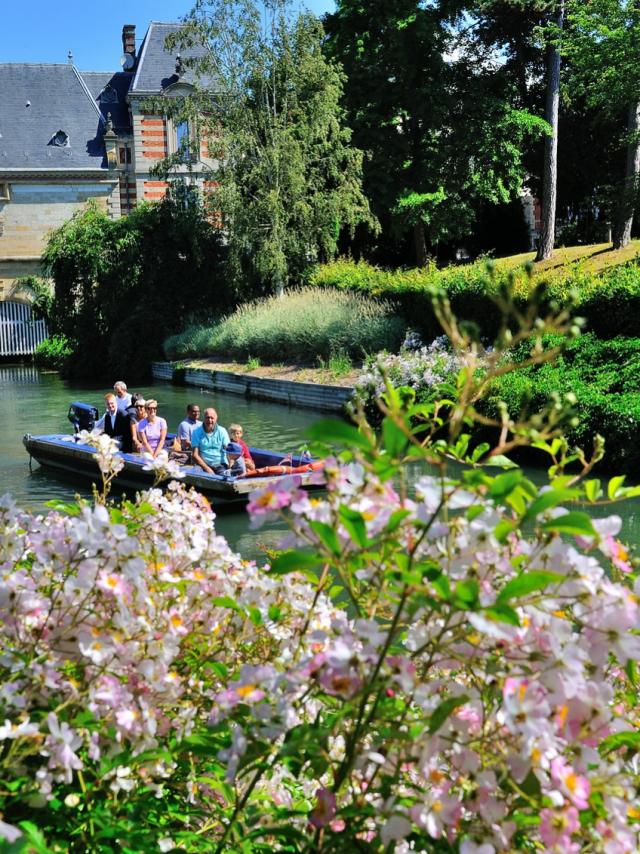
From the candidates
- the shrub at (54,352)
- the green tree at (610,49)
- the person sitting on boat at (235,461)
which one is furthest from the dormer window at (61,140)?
the person sitting on boat at (235,461)

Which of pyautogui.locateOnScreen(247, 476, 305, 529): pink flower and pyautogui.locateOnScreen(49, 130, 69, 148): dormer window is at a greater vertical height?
pyautogui.locateOnScreen(49, 130, 69, 148): dormer window

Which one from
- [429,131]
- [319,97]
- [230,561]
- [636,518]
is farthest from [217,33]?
[230,561]

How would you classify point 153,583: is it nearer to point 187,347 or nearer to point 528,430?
point 528,430

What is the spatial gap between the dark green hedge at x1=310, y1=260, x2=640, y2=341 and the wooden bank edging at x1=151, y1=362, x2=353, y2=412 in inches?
102

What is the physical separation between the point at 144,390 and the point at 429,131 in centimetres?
1219

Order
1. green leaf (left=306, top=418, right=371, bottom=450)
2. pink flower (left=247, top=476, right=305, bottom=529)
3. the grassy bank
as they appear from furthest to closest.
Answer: the grassy bank < pink flower (left=247, top=476, right=305, bottom=529) < green leaf (left=306, top=418, right=371, bottom=450)

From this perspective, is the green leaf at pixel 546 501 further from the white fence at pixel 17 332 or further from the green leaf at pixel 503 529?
the white fence at pixel 17 332

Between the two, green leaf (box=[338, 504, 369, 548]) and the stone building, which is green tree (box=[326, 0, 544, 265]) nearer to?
the stone building

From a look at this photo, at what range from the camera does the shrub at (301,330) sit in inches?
842

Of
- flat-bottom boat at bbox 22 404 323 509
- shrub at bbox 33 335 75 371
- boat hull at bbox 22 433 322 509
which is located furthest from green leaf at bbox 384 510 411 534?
shrub at bbox 33 335 75 371

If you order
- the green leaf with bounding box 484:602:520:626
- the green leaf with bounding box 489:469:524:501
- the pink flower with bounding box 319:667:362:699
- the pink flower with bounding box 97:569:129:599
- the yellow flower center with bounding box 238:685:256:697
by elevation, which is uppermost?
the green leaf with bounding box 489:469:524:501

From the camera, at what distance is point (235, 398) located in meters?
22.4

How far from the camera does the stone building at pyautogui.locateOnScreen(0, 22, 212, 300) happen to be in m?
39.2

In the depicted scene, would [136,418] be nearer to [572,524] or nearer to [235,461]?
[235,461]
